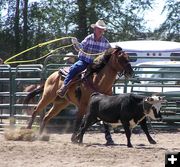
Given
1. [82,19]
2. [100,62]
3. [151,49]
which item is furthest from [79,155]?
[82,19]

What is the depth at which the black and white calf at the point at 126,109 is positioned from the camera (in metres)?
9.16

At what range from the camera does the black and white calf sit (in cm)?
916

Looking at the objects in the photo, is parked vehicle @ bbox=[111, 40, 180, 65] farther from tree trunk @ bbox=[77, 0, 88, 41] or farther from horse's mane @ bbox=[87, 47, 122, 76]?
tree trunk @ bbox=[77, 0, 88, 41]

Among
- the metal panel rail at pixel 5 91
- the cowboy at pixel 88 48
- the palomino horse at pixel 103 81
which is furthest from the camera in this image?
the metal panel rail at pixel 5 91

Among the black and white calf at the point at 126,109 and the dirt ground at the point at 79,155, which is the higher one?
the black and white calf at the point at 126,109

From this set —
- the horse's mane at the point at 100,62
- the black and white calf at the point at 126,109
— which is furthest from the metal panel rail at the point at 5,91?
the black and white calf at the point at 126,109

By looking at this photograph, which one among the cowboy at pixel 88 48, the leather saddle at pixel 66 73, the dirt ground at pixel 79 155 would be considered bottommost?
the dirt ground at pixel 79 155

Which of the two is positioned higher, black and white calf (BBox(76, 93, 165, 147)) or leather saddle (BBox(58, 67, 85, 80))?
leather saddle (BBox(58, 67, 85, 80))

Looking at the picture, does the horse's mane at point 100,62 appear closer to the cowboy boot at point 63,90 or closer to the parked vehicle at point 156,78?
the cowboy boot at point 63,90

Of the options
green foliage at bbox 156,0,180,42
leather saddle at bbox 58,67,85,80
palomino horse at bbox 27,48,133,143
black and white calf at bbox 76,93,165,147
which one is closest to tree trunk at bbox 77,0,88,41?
green foliage at bbox 156,0,180,42

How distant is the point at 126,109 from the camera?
9188 mm

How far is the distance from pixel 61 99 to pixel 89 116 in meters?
1.73

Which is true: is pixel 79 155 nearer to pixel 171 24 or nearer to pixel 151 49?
→ pixel 151 49

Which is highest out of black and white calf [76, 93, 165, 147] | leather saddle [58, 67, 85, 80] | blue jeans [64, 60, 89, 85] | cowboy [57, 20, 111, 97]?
cowboy [57, 20, 111, 97]
